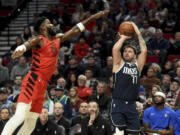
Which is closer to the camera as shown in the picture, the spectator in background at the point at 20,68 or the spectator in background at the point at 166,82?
the spectator in background at the point at 166,82

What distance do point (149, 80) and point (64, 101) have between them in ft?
8.23

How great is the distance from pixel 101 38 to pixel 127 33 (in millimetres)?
7024

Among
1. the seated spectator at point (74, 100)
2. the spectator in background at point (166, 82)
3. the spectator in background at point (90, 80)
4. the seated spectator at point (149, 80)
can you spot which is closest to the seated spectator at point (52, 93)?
the seated spectator at point (74, 100)

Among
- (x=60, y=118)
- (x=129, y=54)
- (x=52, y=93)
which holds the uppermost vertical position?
(x=129, y=54)

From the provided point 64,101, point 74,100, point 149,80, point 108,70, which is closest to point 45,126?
point 64,101

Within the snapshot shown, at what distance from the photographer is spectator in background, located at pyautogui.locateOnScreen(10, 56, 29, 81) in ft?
46.0

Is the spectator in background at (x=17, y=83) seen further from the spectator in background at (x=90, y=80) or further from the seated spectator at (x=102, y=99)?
the seated spectator at (x=102, y=99)

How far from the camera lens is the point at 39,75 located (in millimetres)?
7488

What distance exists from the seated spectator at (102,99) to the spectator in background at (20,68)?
3263 millimetres

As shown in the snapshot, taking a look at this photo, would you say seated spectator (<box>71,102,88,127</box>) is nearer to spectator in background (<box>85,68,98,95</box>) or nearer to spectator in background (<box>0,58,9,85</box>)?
spectator in background (<box>85,68,98,95</box>)

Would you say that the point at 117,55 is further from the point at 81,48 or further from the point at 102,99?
the point at 81,48

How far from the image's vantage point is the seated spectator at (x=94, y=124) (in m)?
10.1

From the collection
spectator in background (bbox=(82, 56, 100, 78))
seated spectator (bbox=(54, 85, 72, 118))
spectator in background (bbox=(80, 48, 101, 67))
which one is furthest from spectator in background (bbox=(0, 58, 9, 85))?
seated spectator (bbox=(54, 85, 72, 118))

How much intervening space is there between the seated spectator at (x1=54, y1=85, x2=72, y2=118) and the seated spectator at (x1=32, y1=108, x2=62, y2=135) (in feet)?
3.00
